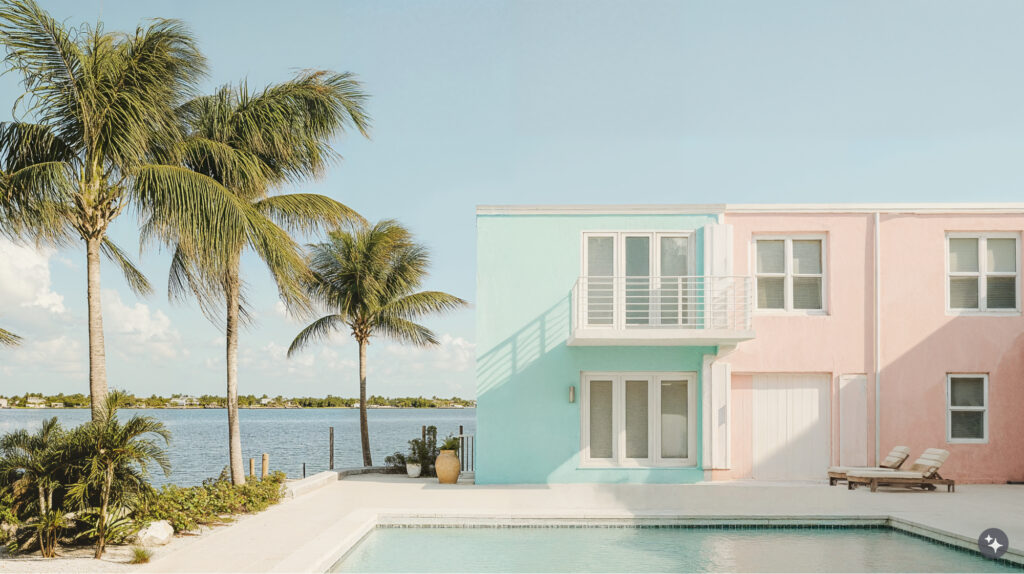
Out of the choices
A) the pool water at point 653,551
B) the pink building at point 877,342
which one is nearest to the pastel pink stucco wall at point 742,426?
the pink building at point 877,342

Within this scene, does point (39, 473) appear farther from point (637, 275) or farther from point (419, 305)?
point (419, 305)

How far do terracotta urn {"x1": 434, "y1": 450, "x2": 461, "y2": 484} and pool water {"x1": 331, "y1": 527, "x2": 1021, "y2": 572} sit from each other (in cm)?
416

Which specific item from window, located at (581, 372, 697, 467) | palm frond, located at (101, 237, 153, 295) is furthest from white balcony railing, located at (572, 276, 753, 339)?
palm frond, located at (101, 237, 153, 295)

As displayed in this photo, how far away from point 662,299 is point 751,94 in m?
7.89

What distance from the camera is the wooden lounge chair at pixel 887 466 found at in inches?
553

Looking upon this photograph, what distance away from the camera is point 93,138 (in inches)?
402

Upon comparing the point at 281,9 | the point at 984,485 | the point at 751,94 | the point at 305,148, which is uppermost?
the point at 281,9

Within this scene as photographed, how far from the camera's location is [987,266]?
15148 millimetres

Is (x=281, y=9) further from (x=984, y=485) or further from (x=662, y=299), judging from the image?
(x=984, y=485)

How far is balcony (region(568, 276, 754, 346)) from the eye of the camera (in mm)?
13656

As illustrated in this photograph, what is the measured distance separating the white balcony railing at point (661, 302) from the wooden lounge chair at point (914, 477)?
9.97 ft

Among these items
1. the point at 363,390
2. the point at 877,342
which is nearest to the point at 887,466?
the point at 877,342

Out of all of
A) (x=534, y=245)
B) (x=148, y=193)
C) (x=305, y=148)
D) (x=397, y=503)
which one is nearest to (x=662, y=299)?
(x=534, y=245)

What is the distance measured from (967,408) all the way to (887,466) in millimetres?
1966
